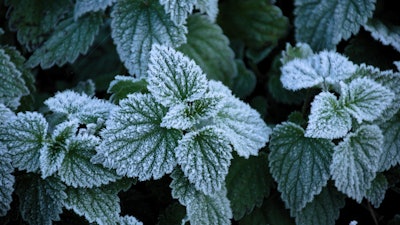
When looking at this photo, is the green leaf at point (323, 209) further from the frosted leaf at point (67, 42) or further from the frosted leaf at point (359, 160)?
the frosted leaf at point (67, 42)

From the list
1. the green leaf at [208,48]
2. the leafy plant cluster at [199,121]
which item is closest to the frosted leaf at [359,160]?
the leafy plant cluster at [199,121]

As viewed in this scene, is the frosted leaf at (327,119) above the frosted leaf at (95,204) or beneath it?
above

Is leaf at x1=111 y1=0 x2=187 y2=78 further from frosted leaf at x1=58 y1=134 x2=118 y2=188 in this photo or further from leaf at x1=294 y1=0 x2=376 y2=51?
leaf at x1=294 y1=0 x2=376 y2=51

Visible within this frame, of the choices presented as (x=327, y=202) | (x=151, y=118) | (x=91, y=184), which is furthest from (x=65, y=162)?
(x=327, y=202)

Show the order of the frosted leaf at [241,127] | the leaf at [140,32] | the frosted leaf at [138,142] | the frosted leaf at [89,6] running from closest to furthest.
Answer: the frosted leaf at [138,142]
the frosted leaf at [241,127]
the leaf at [140,32]
the frosted leaf at [89,6]

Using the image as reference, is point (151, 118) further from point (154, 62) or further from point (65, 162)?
point (65, 162)

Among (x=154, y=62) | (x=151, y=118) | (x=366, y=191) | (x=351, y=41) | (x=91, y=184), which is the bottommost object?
(x=366, y=191)

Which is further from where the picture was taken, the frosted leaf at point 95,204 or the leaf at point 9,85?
the leaf at point 9,85
